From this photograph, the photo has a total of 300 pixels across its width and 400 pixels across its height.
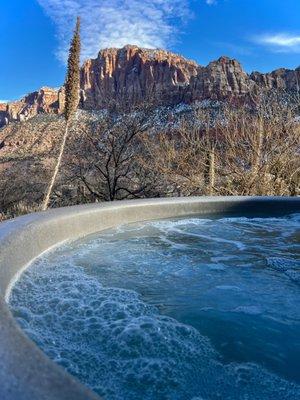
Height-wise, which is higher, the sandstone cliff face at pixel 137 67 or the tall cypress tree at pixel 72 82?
the sandstone cliff face at pixel 137 67

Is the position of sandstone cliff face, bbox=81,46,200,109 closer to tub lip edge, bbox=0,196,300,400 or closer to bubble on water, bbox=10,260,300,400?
tub lip edge, bbox=0,196,300,400

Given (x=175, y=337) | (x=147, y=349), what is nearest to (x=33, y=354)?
(x=147, y=349)

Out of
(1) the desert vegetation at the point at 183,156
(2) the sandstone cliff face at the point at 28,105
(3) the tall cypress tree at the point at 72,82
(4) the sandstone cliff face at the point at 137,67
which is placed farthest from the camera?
(4) the sandstone cliff face at the point at 137,67

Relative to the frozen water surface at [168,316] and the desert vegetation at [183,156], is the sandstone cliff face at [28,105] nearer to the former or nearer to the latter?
the desert vegetation at [183,156]

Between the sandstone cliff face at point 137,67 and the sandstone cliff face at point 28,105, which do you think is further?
the sandstone cliff face at point 137,67

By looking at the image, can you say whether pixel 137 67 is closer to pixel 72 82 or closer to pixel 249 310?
pixel 72 82

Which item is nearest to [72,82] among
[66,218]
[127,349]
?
[66,218]

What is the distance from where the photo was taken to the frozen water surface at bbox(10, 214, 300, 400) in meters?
1.36

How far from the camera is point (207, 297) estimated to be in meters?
2.14

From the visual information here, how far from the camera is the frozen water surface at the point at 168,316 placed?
1.36 meters

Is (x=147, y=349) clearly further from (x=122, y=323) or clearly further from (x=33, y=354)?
(x=33, y=354)

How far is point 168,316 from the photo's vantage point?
1.86 meters

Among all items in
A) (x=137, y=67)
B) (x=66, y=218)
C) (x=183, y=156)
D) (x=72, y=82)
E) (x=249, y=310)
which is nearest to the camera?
(x=249, y=310)

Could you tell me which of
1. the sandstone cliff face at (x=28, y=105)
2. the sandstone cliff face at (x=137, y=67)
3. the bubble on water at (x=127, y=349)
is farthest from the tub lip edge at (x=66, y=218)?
the sandstone cliff face at (x=137, y=67)
